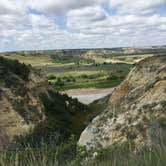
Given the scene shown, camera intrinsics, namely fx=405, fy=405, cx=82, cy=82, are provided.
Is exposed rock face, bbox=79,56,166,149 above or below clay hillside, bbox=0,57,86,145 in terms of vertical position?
above

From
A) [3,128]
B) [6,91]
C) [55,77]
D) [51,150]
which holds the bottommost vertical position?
[55,77]

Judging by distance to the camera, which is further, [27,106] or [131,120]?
[27,106]

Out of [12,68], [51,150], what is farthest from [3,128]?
[51,150]

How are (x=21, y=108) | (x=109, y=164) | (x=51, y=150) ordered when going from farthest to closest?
(x=21, y=108)
(x=51, y=150)
(x=109, y=164)

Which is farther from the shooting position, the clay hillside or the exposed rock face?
the clay hillside

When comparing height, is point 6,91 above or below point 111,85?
above

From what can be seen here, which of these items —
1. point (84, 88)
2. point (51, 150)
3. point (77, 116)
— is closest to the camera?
point (51, 150)

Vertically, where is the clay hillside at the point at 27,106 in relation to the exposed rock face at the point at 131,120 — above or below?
below

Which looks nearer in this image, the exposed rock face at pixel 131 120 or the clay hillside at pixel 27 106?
the exposed rock face at pixel 131 120

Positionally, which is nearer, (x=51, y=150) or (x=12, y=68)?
(x=51, y=150)

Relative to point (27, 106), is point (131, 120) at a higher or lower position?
higher

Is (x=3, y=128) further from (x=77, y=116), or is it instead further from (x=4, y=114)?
(x=77, y=116)
